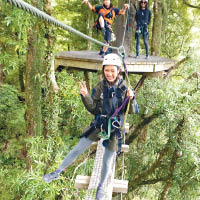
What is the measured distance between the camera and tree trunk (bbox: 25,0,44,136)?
11.1 ft

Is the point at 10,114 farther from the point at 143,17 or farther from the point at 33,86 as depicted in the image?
the point at 143,17

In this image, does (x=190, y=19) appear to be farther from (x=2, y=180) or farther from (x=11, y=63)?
(x=2, y=180)

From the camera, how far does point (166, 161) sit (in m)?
4.96

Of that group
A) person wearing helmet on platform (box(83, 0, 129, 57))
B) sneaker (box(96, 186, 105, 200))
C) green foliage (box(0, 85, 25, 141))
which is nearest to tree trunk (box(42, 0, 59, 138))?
sneaker (box(96, 186, 105, 200))

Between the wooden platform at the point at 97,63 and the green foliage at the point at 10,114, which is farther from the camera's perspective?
the green foliage at the point at 10,114

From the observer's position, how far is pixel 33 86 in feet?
11.6

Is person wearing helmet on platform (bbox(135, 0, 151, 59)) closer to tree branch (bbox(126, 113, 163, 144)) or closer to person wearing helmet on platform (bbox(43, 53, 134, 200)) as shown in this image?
tree branch (bbox(126, 113, 163, 144))

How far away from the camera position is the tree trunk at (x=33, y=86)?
11.1 ft

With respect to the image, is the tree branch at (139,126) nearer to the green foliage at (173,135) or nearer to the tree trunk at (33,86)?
the green foliage at (173,135)

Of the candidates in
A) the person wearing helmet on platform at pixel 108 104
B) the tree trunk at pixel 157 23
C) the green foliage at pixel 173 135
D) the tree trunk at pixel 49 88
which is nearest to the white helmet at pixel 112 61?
the person wearing helmet on platform at pixel 108 104

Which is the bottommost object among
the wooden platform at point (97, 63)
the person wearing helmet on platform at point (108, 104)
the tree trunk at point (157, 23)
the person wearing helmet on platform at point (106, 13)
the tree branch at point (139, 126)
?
the tree branch at point (139, 126)

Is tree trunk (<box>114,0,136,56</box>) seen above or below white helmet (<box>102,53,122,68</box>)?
above

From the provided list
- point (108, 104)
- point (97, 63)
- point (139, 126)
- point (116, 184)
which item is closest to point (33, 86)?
point (97, 63)

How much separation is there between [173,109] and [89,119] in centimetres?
213
